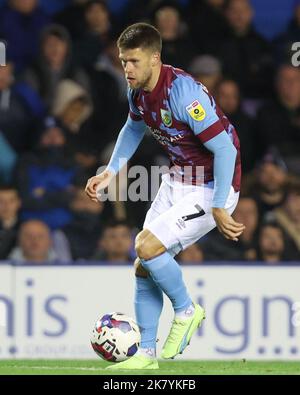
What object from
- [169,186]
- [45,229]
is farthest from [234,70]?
[169,186]

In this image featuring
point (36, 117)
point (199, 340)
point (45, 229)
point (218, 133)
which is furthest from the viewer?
point (36, 117)

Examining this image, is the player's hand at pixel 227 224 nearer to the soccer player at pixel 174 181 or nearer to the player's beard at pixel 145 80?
the soccer player at pixel 174 181

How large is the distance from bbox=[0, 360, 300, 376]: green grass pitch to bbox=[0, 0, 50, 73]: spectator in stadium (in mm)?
4531

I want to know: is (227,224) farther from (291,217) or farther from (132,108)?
(291,217)

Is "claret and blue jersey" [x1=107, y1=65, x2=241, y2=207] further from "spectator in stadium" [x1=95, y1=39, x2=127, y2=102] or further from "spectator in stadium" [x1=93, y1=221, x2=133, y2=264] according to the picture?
"spectator in stadium" [x1=95, y1=39, x2=127, y2=102]

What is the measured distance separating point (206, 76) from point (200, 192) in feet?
15.9

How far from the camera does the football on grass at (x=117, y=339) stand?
8.03 meters

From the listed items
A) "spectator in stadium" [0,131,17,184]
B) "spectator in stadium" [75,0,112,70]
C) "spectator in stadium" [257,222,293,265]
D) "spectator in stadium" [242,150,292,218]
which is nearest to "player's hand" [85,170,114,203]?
"spectator in stadium" [257,222,293,265]

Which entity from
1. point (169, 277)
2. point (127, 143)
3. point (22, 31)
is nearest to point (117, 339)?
point (169, 277)

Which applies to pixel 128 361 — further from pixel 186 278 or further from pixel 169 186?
pixel 186 278

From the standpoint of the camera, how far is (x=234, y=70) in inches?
505

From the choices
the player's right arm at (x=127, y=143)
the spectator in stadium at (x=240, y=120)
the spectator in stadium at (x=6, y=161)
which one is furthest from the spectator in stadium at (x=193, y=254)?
the player's right arm at (x=127, y=143)

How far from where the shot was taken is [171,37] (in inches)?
493

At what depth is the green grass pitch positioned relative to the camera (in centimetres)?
782
